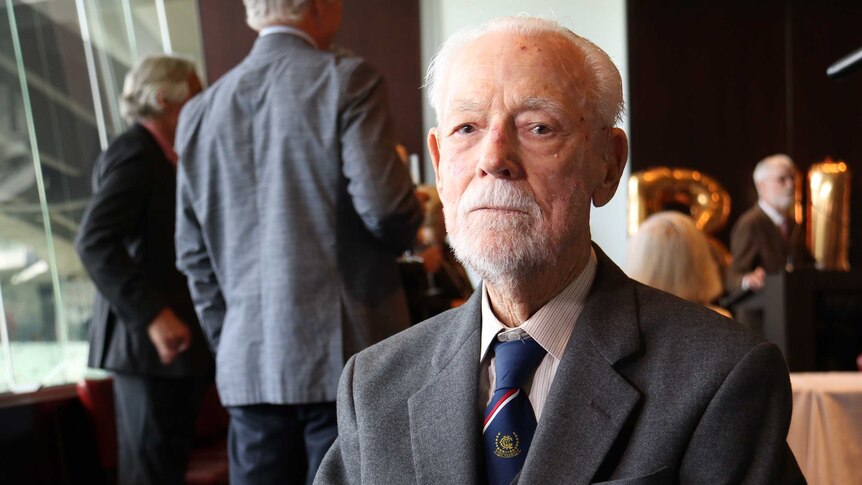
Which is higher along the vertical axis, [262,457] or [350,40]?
[350,40]

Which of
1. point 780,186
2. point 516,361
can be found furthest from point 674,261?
point 780,186

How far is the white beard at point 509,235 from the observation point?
1207mm

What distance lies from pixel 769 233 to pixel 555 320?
5463 millimetres

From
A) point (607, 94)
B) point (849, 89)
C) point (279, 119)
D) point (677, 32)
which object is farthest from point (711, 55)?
point (607, 94)

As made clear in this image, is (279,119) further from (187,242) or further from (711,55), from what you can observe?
(711,55)

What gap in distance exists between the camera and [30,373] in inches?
167

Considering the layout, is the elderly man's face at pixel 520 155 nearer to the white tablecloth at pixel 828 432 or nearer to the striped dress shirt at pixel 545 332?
the striped dress shirt at pixel 545 332

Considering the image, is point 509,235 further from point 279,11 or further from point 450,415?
point 279,11

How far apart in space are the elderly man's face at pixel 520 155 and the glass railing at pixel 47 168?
9.35ft

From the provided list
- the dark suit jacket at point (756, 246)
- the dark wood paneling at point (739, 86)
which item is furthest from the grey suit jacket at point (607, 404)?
the dark wood paneling at point (739, 86)

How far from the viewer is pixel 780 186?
6.55m

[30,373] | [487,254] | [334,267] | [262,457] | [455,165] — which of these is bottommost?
[30,373]

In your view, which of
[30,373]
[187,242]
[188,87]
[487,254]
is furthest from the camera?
[30,373]

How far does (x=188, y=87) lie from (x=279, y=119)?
891 mm
